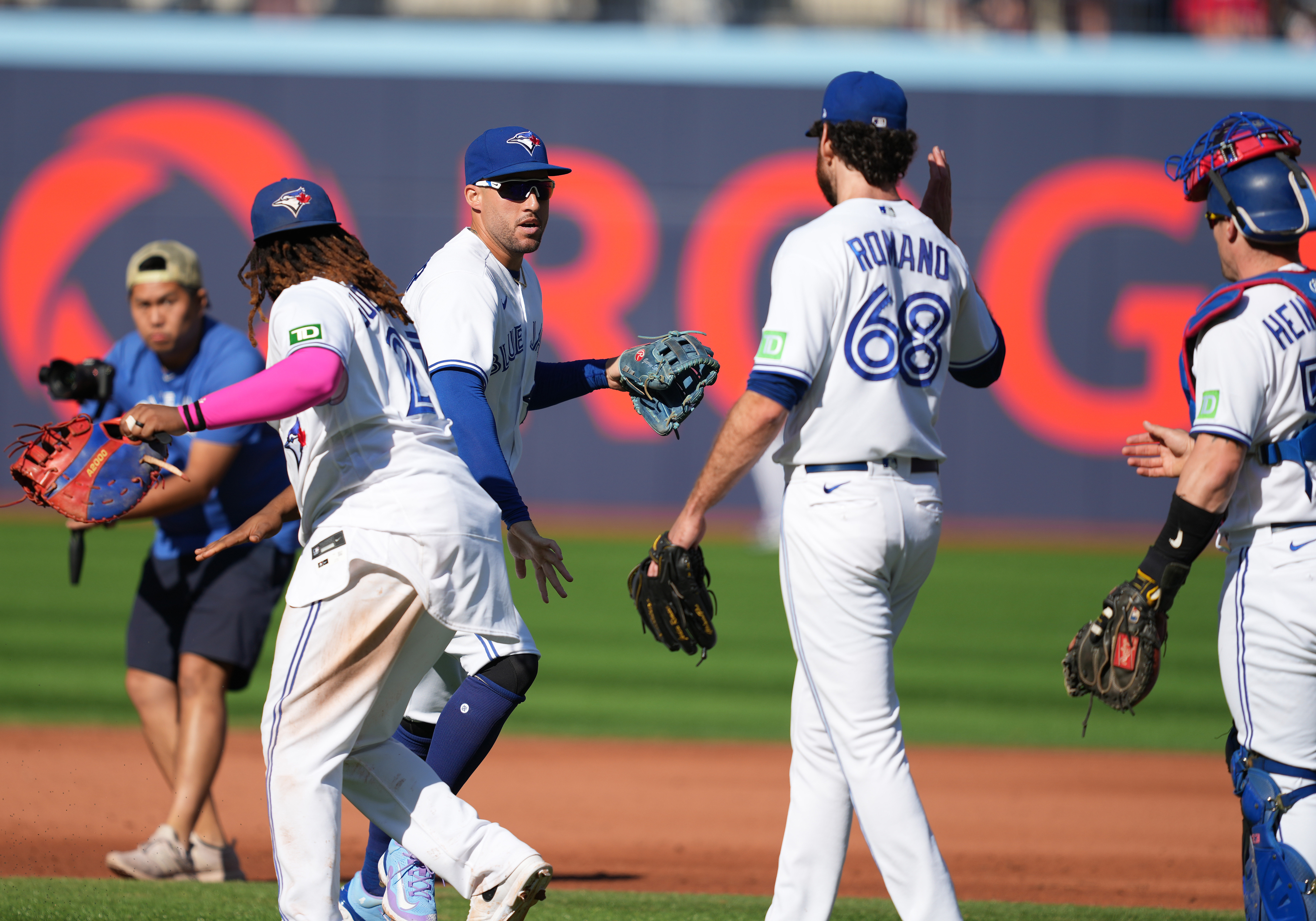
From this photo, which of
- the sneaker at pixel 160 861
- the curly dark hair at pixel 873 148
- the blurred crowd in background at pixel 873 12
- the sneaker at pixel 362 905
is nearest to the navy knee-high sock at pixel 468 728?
the sneaker at pixel 362 905

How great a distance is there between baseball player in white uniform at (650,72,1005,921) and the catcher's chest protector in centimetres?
160

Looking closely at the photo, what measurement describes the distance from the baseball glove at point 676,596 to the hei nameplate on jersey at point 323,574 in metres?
0.72

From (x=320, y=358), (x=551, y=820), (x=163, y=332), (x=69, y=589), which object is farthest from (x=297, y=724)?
(x=69, y=589)

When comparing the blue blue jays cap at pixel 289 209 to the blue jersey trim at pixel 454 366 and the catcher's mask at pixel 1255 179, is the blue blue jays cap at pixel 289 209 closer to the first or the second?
the blue jersey trim at pixel 454 366

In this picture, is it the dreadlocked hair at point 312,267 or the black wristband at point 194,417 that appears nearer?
the black wristband at point 194,417

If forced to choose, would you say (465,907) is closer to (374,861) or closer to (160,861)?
(374,861)

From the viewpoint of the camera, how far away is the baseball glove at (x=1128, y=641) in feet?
11.3

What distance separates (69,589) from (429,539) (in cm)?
1094

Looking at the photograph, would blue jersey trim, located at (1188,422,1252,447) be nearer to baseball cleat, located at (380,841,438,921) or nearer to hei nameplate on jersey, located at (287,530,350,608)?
hei nameplate on jersey, located at (287,530,350,608)

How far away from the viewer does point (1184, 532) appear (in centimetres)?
337

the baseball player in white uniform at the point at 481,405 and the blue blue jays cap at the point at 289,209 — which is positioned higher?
the blue blue jays cap at the point at 289,209

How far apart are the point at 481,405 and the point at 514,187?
76 centimetres

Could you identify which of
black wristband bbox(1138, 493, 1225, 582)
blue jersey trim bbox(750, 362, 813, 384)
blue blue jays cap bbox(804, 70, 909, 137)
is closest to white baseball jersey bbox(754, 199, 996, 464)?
blue jersey trim bbox(750, 362, 813, 384)

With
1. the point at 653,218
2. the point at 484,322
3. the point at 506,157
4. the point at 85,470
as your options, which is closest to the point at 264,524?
the point at 85,470
